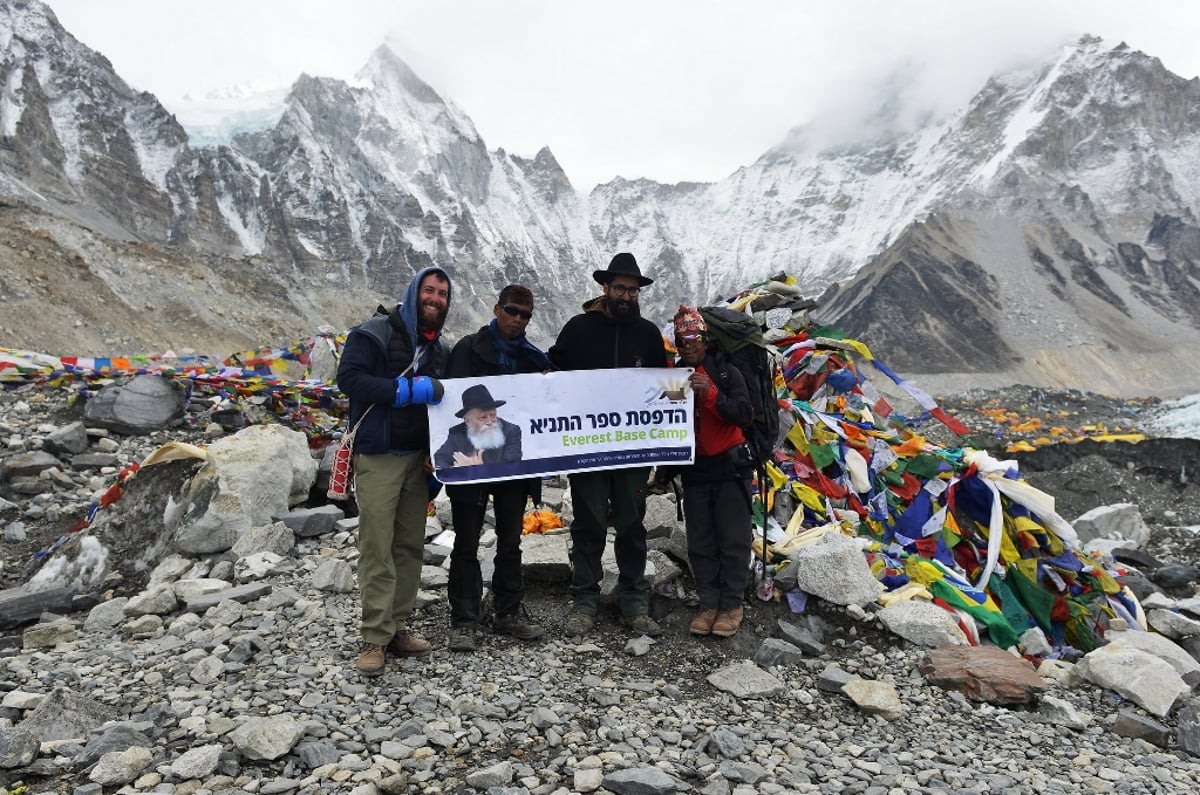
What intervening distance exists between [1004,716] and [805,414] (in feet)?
10.7

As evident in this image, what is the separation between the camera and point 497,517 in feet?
15.4

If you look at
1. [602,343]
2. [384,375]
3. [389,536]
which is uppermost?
[602,343]

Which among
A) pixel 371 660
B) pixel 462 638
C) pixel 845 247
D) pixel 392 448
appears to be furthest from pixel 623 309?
pixel 845 247

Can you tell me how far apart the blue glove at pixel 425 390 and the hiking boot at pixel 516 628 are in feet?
4.76

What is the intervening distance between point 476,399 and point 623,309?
3.68 feet

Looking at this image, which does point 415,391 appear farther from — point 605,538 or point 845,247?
point 845,247

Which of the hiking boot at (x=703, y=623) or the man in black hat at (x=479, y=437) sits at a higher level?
the man in black hat at (x=479, y=437)

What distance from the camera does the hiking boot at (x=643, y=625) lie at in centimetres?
471

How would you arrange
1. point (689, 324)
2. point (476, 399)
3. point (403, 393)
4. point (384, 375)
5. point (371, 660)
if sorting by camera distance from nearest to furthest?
point (371, 660)
point (403, 393)
point (384, 375)
point (476, 399)
point (689, 324)

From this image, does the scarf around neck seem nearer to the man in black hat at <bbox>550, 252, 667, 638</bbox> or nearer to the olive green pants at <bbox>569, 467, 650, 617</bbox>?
the man in black hat at <bbox>550, 252, 667, 638</bbox>

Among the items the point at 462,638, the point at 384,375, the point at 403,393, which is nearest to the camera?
the point at 403,393

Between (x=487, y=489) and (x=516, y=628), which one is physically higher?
(x=487, y=489)

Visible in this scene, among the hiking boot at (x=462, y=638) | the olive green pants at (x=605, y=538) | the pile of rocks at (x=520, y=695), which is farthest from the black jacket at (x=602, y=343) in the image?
the hiking boot at (x=462, y=638)

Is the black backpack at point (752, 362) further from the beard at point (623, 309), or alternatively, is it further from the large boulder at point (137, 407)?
the large boulder at point (137, 407)
